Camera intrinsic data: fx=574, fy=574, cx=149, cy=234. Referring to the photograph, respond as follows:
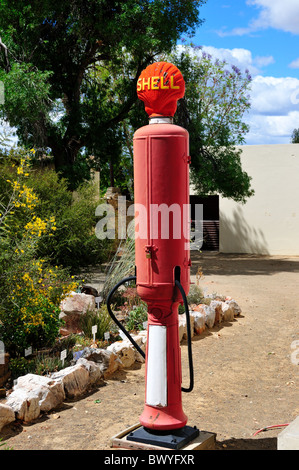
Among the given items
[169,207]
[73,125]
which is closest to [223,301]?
[169,207]

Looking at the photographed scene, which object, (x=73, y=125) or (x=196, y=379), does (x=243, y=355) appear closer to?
(x=196, y=379)

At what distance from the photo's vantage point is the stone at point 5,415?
479 centimetres

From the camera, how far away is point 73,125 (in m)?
15.9

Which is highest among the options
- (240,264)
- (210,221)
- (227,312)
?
(210,221)

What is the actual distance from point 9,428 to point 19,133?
11640mm

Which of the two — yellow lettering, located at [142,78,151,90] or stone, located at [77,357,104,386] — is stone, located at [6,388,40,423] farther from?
yellow lettering, located at [142,78,151,90]

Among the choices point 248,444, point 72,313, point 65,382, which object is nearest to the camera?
point 248,444

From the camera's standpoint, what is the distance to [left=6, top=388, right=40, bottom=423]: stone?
4.96 meters

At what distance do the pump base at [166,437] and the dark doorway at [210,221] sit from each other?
1826 cm

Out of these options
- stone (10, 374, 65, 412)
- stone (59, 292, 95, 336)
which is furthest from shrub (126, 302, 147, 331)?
stone (10, 374, 65, 412)

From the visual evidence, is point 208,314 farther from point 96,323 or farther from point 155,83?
point 155,83

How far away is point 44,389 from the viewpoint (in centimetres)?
524

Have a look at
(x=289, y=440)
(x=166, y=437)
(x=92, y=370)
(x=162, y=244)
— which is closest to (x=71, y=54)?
(x=92, y=370)

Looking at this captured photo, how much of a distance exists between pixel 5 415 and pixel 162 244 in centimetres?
216
